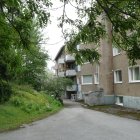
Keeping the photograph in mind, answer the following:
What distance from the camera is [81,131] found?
17125 mm

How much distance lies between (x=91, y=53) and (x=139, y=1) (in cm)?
155

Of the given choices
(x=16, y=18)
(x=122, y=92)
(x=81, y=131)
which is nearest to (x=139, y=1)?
(x=16, y=18)

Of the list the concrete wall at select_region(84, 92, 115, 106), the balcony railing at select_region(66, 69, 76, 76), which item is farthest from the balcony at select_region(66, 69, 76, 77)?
the concrete wall at select_region(84, 92, 115, 106)

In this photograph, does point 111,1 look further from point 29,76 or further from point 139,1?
point 29,76

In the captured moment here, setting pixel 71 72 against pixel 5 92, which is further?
pixel 71 72

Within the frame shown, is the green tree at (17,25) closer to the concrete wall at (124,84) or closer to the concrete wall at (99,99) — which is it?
the concrete wall at (124,84)

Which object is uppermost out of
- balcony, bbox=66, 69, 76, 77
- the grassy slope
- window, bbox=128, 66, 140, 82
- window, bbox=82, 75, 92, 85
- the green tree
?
balcony, bbox=66, 69, 76, 77

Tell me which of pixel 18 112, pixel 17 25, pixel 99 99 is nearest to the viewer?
pixel 17 25

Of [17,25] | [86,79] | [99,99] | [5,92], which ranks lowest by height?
[99,99]

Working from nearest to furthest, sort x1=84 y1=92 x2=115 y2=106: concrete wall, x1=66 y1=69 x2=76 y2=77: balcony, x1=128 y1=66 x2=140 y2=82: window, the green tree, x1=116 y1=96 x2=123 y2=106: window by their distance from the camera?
the green tree < x1=128 y1=66 x2=140 y2=82: window < x1=116 y1=96 x2=123 y2=106: window < x1=84 y1=92 x2=115 y2=106: concrete wall < x1=66 y1=69 x2=76 y2=77: balcony

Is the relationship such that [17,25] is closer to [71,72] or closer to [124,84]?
[124,84]

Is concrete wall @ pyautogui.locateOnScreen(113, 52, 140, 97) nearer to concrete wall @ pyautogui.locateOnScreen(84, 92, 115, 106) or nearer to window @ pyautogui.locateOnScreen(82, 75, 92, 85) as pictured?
concrete wall @ pyautogui.locateOnScreen(84, 92, 115, 106)

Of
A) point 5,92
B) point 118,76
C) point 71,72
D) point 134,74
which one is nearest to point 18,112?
point 5,92

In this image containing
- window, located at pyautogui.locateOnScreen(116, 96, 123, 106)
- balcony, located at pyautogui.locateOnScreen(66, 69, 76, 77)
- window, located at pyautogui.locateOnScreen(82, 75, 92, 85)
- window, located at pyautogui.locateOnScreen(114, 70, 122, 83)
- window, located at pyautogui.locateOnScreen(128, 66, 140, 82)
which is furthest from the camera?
balcony, located at pyautogui.locateOnScreen(66, 69, 76, 77)
